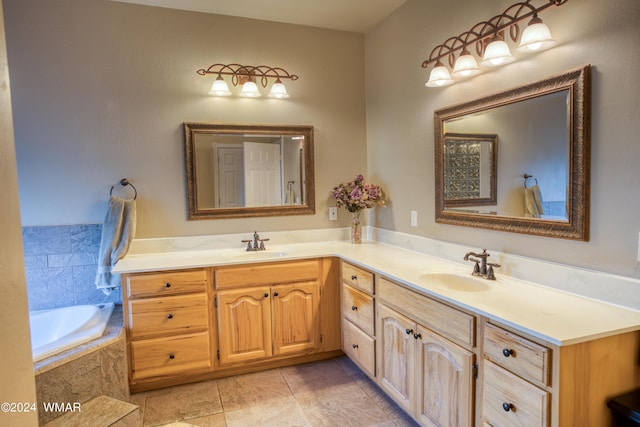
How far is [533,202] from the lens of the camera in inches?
74.4

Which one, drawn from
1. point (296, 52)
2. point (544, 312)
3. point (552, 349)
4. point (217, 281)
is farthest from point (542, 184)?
point (296, 52)

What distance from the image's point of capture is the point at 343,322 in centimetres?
287

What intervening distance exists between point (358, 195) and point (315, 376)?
55.6 inches

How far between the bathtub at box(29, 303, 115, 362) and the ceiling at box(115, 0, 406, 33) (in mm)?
2204

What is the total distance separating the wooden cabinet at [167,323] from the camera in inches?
97.5

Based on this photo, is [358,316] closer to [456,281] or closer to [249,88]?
[456,281]

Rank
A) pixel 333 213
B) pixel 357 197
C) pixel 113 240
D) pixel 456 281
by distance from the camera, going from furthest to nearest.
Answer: pixel 333 213
pixel 357 197
pixel 113 240
pixel 456 281

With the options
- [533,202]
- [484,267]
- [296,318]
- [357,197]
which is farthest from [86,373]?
[533,202]

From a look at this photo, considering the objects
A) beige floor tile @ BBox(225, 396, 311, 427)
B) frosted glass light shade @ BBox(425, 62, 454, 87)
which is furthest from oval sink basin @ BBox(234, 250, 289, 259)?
frosted glass light shade @ BBox(425, 62, 454, 87)

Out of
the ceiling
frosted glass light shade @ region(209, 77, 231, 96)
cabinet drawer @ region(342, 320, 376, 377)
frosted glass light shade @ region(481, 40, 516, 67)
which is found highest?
the ceiling

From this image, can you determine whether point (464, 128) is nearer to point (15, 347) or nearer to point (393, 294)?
point (393, 294)

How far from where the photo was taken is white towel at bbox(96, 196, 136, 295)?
8.74ft

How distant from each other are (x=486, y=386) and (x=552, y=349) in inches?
15.1

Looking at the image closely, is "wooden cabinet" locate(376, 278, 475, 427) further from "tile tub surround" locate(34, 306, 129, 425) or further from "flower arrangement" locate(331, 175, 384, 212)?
"tile tub surround" locate(34, 306, 129, 425)
